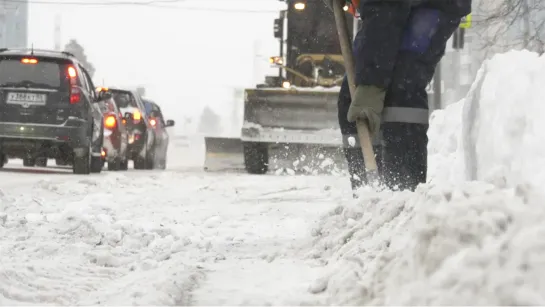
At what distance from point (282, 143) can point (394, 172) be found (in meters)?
11.0

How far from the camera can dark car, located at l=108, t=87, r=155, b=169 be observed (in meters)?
18.6

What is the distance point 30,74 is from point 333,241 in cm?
971

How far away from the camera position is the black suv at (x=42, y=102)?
12.6m

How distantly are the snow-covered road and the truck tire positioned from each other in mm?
7255

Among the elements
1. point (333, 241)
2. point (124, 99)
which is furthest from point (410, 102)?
point (124, 99)

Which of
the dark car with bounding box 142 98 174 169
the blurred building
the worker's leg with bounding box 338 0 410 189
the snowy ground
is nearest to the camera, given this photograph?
the snowy ground

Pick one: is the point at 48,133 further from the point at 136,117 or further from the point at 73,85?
the point at 136,117

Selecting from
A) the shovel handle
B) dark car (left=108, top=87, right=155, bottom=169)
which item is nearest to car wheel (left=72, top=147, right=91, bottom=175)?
dark car (left=108, top=87, right=155, bottom=169)

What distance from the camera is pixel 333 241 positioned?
3.88 metres

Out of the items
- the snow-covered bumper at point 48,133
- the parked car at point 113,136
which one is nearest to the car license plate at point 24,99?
the snow-covered bumper at point 48,133

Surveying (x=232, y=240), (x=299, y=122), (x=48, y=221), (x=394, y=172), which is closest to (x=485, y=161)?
(x=394, y=172)

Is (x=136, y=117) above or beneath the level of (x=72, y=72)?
beneath

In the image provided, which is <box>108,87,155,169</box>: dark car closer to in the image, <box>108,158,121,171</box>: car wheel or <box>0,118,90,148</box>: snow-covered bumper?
<box>108,158,121,171</box>: car wheel

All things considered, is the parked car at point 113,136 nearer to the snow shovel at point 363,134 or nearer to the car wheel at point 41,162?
the car wheel at point 41,162
